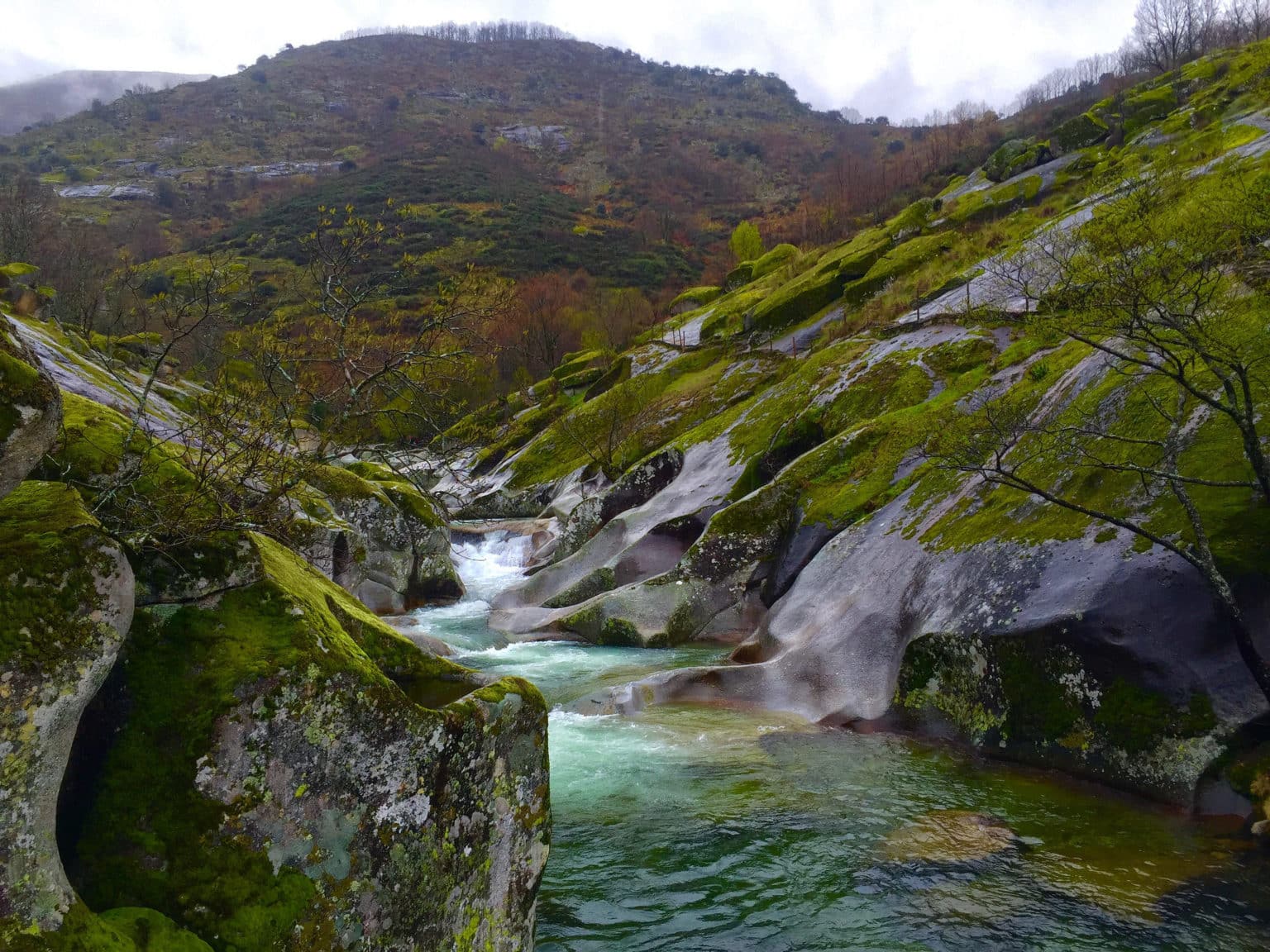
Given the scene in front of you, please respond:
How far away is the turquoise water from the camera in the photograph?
7.02 meters

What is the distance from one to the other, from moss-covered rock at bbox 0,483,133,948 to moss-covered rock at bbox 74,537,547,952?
0.50m

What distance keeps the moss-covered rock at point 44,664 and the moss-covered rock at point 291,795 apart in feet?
1.64

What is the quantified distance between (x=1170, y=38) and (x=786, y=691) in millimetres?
95372

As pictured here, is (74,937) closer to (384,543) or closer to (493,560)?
(384,543)

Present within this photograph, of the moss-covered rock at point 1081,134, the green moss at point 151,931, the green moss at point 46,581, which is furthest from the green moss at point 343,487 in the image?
the moss-covered rock at point 1081,134

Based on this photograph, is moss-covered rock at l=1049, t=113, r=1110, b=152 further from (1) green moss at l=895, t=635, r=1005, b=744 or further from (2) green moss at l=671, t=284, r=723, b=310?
(1) green moss at l=895, t=635, r=1005, b=744

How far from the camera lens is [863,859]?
8367 millimetres

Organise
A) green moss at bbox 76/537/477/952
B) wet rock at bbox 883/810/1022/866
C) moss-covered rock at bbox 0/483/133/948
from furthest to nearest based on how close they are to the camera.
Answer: wet rock at bbox 883/810/1022/866
green moss at bbox 76/537/477/952
moss-covered rock at bbox 0/483/133/948

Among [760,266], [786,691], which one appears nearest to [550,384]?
[760,266]

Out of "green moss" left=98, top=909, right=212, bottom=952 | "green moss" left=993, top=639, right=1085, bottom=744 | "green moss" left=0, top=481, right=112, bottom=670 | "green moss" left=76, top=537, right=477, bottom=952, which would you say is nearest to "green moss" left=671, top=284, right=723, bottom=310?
"green moss" left=993, top=639, right=1085, bottom=744

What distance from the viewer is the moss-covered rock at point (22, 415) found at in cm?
423

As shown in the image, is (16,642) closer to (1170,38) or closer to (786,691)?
(786,691)

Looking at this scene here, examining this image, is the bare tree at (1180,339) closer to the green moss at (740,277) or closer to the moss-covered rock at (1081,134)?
the moss-covered rock at (1081,134)

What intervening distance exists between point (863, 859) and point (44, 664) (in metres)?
7.99
